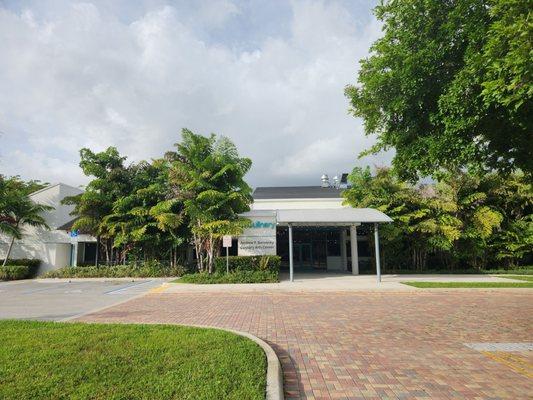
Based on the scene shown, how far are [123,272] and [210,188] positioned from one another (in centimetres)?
761

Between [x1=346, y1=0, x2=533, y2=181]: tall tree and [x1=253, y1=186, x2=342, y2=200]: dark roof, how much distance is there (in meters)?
20.5

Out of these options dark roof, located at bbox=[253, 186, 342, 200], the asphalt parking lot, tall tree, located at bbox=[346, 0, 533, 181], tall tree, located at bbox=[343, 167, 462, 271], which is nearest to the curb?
tall tree, located at bbox=[346, 0, 533, 181]

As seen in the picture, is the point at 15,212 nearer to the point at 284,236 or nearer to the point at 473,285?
the point at 284,236

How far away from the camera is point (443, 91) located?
6906 millimetres

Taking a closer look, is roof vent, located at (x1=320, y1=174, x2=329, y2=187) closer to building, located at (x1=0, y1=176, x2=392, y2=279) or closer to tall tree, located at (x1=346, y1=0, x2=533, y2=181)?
building, located at (x1=0, y1=176, x2=392, y2=279)

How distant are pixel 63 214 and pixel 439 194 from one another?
81.8 ft

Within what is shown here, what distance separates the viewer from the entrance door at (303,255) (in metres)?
27.8

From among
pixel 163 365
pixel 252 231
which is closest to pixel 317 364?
pixel 163 365

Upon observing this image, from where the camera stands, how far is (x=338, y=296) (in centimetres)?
1282

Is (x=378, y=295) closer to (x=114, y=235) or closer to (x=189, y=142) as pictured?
(x=189, y=142)

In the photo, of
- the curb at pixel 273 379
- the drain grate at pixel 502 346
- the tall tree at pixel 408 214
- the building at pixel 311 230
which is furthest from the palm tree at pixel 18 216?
the drain grate at pixel 502 346

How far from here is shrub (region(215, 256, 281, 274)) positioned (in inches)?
728

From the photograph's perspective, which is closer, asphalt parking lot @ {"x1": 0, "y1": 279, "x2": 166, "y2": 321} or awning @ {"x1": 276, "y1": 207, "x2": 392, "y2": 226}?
asphalt parking lot @ {"x1": 0, "y1": 279, "x2": 166, "y2": 321}

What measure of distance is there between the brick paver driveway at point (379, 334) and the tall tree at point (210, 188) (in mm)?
5718
